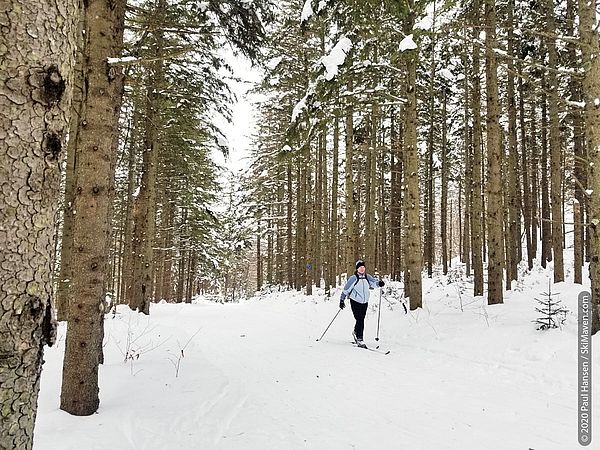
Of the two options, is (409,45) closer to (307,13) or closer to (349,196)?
(307,13)

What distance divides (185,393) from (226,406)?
0.69m

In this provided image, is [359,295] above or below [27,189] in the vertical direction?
below

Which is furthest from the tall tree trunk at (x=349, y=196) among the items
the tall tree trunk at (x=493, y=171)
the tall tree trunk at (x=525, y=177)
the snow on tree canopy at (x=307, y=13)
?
the tall tree trunk at (x=525, y=177)

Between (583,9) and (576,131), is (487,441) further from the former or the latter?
(576,131)

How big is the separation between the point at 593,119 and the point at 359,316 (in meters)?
5.97

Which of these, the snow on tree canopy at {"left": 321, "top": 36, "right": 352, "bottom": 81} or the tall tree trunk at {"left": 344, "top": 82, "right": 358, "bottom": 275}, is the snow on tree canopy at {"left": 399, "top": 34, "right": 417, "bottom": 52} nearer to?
the snow on tree canopy at {"left": 321, "top": 36, "right": 352, "bottom": 81}

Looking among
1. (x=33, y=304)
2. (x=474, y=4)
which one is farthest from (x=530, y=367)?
(x=474, y=4)

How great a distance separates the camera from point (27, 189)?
1.76m

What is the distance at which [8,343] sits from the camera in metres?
1.67

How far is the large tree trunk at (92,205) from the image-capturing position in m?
4.46

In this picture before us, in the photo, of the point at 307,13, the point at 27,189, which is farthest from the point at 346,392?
the point at 307,13

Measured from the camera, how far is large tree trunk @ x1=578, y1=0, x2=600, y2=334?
6.74 metres

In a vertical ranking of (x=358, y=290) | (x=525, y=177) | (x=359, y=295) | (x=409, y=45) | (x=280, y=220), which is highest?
(x=409, y=45)

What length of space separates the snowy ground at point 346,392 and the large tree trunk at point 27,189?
2.36m
